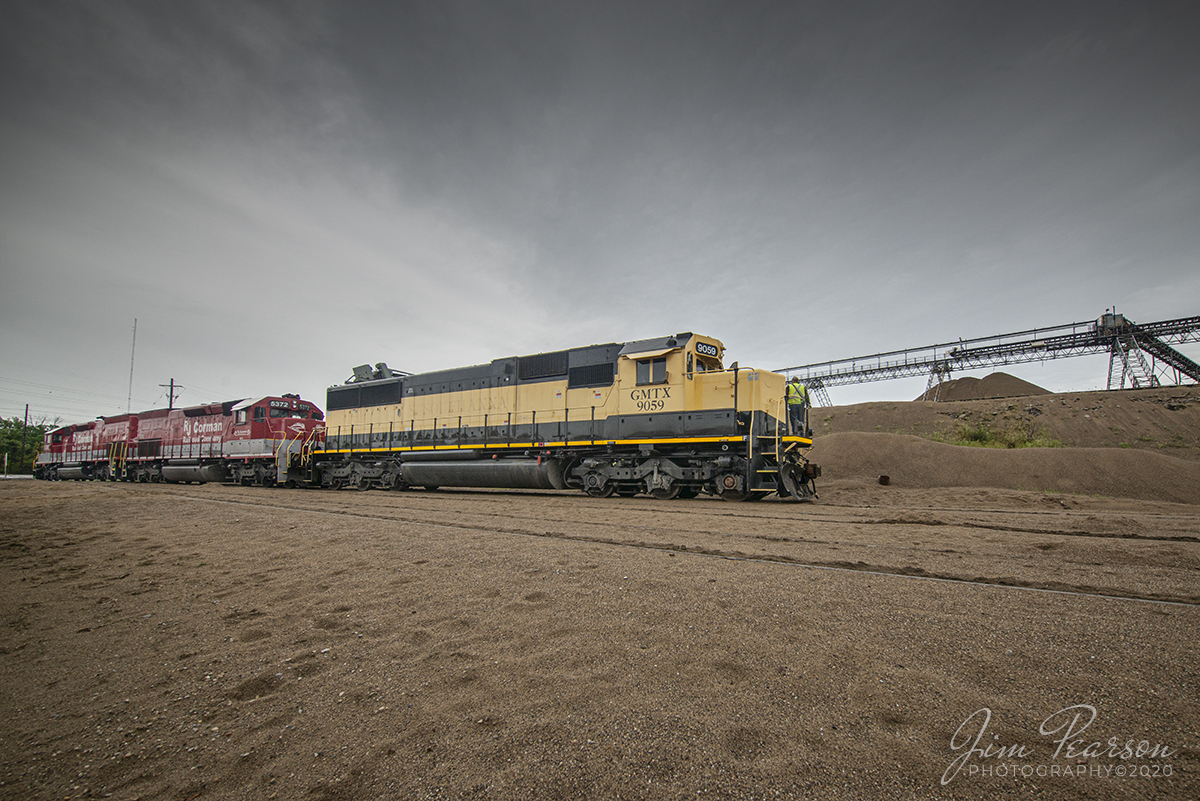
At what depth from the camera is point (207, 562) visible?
18.4 feet

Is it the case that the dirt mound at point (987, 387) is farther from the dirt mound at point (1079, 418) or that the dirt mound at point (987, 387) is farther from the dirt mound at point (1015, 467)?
the dirt mound at point (1015, 467)

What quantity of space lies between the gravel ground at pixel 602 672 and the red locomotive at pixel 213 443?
15684 mm

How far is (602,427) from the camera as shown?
13266 mm

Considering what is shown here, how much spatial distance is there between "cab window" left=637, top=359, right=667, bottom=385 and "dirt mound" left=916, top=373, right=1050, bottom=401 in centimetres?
3383

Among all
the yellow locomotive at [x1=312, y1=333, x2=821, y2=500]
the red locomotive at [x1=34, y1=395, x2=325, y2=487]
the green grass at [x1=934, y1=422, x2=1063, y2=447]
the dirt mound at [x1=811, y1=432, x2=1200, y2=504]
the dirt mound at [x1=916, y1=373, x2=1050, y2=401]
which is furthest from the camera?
the dirt mound at [x1=916, y1=373, x2=1050, y2=401]

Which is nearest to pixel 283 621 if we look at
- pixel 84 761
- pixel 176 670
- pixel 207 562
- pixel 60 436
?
pixel 176 670

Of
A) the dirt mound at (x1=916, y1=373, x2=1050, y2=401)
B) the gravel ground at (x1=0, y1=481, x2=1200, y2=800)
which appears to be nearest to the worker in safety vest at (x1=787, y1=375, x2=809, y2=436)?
the gravel ground at (x1=0, y1=481, x2=1200, y2=800)

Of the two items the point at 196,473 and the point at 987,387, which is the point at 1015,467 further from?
the point at 196,473

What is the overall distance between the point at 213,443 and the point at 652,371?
2087 cm

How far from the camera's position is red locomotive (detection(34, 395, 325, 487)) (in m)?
20.1

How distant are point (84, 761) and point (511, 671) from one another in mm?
1815

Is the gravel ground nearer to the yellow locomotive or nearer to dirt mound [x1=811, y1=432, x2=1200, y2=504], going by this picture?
the yellow locomotive

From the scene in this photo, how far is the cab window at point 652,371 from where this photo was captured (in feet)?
Result: 41.1

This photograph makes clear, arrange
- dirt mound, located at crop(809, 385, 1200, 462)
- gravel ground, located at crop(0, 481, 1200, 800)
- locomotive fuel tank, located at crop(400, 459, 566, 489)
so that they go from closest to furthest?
1. gravel ground, located at crop(0, 481, 1200, 800)
2. locomotive fuel tank, located at crop(400, 459, 566, 489)
3. dirt mound, located at crop(809, 385, 1200, 462)
